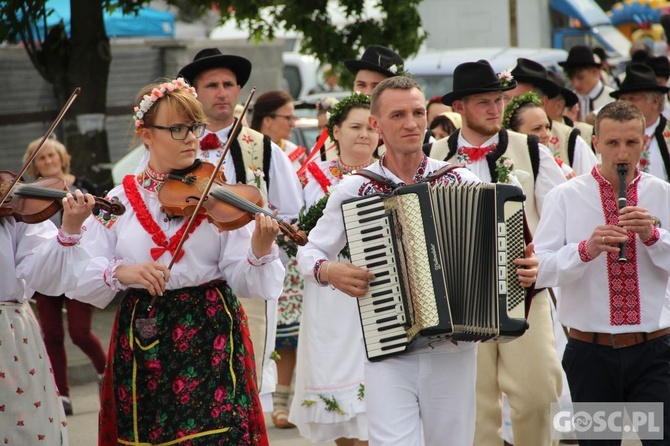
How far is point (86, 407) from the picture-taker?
1041cm

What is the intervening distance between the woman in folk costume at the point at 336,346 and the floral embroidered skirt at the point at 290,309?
1557mm

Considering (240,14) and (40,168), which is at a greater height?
(240,14)

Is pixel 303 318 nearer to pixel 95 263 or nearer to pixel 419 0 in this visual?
pixel 95 263

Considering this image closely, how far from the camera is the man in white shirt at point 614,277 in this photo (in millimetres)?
6352

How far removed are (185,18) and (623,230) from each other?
2829 cm

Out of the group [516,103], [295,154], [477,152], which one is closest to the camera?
[477,152]

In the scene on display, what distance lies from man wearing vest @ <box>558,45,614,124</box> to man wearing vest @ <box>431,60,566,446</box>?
489cm

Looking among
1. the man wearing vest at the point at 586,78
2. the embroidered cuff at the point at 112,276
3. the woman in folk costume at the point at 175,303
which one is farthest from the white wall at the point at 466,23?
the embroidered cuff at the point at 112,276

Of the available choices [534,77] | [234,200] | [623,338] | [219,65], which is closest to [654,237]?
[623,338]

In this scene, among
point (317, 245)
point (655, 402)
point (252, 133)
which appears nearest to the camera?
point (317, 245)

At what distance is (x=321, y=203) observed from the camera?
6.93 metres

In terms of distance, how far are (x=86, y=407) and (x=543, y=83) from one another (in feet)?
15.3

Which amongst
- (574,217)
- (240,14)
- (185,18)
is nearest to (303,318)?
(574,217)

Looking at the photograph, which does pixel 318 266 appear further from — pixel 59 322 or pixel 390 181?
pixel 59 322
